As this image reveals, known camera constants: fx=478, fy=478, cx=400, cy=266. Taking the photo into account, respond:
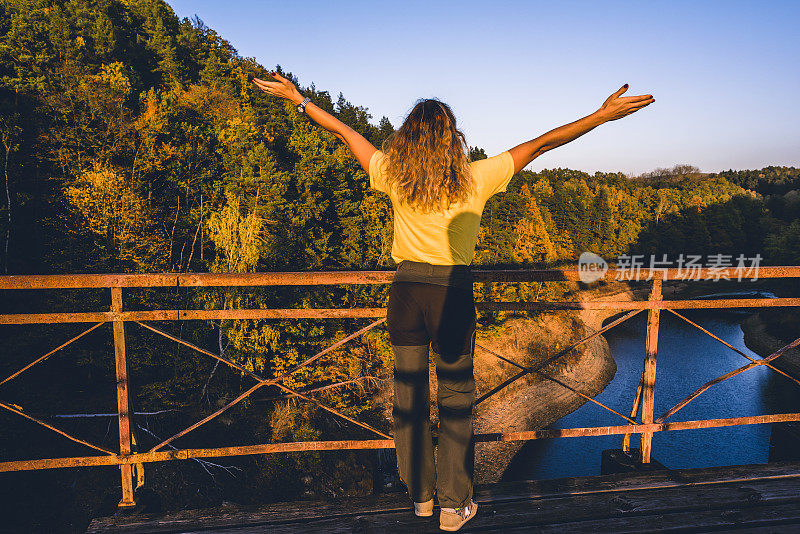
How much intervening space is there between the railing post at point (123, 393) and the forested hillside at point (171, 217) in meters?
9.81

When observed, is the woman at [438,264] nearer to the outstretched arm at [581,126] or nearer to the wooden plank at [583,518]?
the outstretched arm at [581,126]

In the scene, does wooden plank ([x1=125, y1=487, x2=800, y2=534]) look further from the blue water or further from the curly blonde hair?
the blue water

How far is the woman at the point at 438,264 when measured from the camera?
7.22 feet

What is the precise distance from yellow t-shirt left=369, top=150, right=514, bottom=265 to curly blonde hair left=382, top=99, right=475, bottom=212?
42 millimetres

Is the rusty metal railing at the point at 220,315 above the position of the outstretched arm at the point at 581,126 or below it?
below

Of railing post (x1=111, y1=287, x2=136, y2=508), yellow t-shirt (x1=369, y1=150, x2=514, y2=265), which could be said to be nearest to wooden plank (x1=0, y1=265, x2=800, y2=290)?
railing post (x1=111, y1=287, x2=136, y2=508)

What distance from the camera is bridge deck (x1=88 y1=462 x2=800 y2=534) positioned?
250 centimetres

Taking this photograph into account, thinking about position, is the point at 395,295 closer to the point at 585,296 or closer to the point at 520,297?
the point at 520,297

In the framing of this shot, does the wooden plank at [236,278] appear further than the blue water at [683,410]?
No

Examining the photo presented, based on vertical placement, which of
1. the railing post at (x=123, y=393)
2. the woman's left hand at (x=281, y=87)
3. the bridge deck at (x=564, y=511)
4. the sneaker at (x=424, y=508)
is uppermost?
the woman's left hand at (x=281, y=87)

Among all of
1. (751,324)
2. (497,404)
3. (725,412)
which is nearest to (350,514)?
(497,404)

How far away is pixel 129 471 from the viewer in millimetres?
2994

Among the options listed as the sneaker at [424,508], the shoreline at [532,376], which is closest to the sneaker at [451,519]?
the sneaker at [424,508]

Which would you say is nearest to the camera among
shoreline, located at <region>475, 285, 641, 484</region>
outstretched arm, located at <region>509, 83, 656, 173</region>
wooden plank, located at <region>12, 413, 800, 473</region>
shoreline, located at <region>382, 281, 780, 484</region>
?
outstretched arm, located at <region>509, 83, 656, 173</region>
